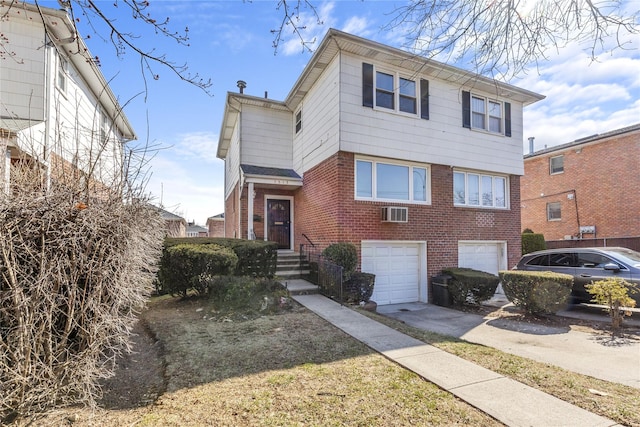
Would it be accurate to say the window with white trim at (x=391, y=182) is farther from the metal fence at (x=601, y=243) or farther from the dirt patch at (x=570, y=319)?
the metal fence at (x=601, y=243)

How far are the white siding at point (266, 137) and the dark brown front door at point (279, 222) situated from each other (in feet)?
4.94

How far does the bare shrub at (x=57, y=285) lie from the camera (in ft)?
8.68

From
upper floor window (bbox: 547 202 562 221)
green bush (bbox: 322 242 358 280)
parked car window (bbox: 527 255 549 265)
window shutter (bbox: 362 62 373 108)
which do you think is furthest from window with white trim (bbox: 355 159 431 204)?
upper floor window (bbox: 547 202 562 221)

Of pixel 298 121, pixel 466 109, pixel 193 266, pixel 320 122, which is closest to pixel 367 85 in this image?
pixel 320 122

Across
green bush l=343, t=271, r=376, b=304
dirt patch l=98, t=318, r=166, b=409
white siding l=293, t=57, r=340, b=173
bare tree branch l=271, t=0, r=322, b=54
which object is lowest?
dirt patch l=98, t=318, r=166, b=409

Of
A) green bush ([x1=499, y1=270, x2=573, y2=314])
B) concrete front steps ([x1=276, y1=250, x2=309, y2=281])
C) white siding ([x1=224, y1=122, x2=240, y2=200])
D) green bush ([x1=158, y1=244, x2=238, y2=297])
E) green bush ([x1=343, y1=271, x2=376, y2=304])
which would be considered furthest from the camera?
white siding ([x1=224, y1=122, x2=240, y2=200])

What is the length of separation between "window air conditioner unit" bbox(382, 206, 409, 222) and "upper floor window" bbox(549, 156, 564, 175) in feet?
51.2

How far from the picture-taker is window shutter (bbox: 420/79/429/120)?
33.9ft

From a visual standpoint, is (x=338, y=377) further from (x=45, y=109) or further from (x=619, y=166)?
(x=619, y=166)

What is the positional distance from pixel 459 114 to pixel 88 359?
37.8 ft

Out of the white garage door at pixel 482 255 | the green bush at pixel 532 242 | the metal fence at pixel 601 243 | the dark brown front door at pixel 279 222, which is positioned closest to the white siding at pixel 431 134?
the white garage door at pixel 482 255

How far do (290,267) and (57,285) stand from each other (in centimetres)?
774

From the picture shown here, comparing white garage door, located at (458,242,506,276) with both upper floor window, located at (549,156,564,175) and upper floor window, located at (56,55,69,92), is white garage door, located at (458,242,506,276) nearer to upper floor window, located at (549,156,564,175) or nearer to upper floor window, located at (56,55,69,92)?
upper floor window, located at (549,156,564,175)

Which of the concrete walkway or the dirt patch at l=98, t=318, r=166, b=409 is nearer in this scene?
the concrete walkway
